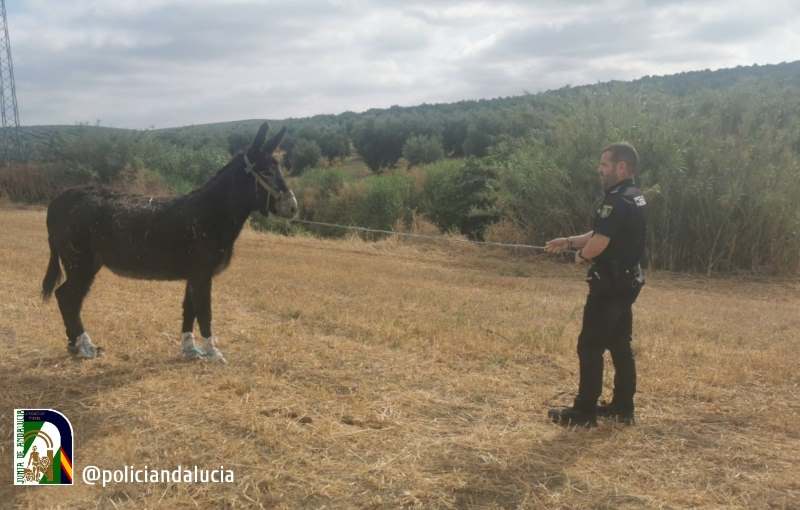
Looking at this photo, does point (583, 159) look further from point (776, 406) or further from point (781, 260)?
point (776, 406)

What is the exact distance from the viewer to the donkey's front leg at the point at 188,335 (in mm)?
6184

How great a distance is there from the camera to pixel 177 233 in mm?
5949

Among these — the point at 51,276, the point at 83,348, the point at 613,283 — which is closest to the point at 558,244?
the point at 613,283

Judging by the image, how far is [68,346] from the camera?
A: 622 cm

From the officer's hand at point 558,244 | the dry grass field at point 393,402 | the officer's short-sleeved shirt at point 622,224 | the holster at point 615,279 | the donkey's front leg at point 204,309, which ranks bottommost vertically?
the dry grass field at point 393,402

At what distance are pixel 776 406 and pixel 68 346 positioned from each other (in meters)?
6.54

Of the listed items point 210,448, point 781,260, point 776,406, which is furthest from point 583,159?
point 210,448

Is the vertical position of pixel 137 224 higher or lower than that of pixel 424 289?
higher

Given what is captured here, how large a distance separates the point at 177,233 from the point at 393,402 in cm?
260

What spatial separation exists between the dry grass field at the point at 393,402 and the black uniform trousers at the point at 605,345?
268 millimetres

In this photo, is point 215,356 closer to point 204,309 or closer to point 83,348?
point 204,309

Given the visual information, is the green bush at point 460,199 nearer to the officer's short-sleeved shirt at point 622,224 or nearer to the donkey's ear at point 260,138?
the donkey's ear at point 260,138

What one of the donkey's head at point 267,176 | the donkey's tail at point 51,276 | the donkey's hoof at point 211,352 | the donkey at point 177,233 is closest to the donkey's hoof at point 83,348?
the donkey at point 177,233

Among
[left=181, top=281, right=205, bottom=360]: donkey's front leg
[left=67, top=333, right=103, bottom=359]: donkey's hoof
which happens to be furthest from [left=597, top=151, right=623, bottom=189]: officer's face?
[left=67, top=333, right=103, bottom=359]: donkey's hoof
